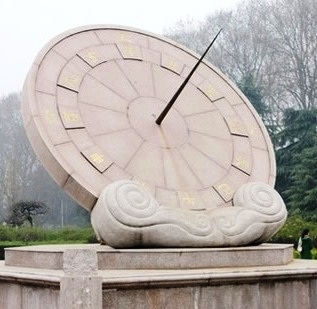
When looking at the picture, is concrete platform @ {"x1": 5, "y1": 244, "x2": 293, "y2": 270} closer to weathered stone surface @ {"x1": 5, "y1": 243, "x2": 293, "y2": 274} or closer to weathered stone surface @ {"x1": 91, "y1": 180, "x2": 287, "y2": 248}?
weathered stone surface @ {"x1": 5, "y1": 243, "x2": 293, "y2": 274}

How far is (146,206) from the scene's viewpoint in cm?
491

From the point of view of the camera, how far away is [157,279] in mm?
4219

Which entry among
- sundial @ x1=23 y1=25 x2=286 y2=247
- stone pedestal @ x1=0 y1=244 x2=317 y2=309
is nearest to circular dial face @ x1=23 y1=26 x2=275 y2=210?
sundial @ x1=23 y1=25 x2=286 y2=247

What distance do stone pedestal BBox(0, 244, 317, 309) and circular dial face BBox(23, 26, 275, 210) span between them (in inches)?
24.9

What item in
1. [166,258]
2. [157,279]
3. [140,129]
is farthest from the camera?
[140,129]

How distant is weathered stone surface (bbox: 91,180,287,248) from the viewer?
4805mm

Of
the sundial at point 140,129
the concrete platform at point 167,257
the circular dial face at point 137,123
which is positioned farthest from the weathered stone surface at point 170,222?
the circular dial face at point 137,123

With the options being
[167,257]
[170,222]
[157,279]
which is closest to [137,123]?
[170,222]

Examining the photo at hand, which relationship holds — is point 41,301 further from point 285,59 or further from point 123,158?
point 285,59

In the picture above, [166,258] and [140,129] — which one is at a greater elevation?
[140,129]

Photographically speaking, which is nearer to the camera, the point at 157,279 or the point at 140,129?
the point at 157,279

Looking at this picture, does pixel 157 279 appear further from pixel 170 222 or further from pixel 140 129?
pixel 140 129

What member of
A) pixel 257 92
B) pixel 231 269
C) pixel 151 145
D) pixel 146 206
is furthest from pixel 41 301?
pixel 257 92

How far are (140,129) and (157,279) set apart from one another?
74.0 inches
